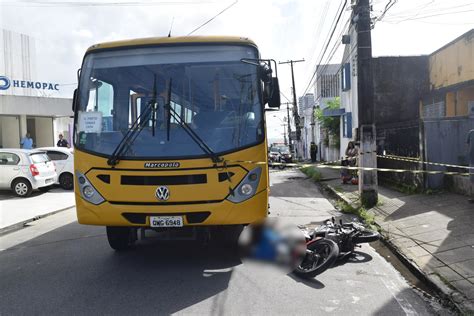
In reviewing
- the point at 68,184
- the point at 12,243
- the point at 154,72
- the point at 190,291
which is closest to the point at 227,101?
the point at 154,72

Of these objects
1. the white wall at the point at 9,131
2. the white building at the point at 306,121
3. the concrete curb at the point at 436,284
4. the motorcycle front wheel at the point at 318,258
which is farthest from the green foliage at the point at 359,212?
the white building at the point at 306,121

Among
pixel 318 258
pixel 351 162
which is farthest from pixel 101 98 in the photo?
pixel 351 162

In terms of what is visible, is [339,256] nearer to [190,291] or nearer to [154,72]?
[190,291]

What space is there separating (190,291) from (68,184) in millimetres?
12023

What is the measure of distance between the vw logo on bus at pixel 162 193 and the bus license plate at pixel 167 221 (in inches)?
8.7

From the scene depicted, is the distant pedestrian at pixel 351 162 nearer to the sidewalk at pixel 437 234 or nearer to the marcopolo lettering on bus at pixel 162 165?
the sidewalk at pixel 437 234

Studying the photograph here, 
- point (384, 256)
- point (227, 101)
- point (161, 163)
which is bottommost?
point (384, 256)

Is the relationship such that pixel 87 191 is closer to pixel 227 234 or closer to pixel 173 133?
pixel 173 133

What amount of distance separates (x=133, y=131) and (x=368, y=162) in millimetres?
6252

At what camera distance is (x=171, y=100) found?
524cm

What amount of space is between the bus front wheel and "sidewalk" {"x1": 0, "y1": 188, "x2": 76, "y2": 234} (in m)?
3.78

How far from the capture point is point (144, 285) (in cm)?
488

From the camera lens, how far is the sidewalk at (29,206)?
9.64 metres

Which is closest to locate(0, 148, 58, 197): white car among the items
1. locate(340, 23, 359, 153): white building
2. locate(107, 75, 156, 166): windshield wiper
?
locate(107, 75, 156, 166): windshield wiper
